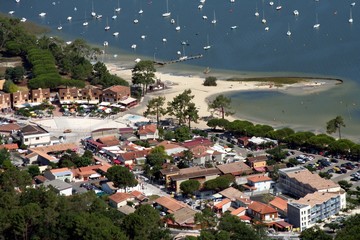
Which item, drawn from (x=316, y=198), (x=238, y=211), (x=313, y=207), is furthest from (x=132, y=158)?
(x=313, y=207)

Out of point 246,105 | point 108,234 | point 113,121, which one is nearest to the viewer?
point 108,234

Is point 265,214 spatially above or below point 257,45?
below

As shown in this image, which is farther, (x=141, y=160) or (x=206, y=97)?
(x=206, y=97)

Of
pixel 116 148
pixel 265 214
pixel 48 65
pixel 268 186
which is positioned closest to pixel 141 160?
pixel 116 148

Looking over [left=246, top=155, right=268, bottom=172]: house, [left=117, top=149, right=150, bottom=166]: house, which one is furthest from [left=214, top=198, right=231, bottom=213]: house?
[left=117, top=149, right=150, bottom=166]: house

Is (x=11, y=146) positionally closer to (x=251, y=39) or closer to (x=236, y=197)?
(x=236, y=197)

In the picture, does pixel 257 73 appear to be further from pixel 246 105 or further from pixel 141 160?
pixel 141 160

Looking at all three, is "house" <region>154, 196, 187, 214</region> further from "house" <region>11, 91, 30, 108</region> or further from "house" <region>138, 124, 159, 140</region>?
"house" <region>11, 91, 30, 108</region>
